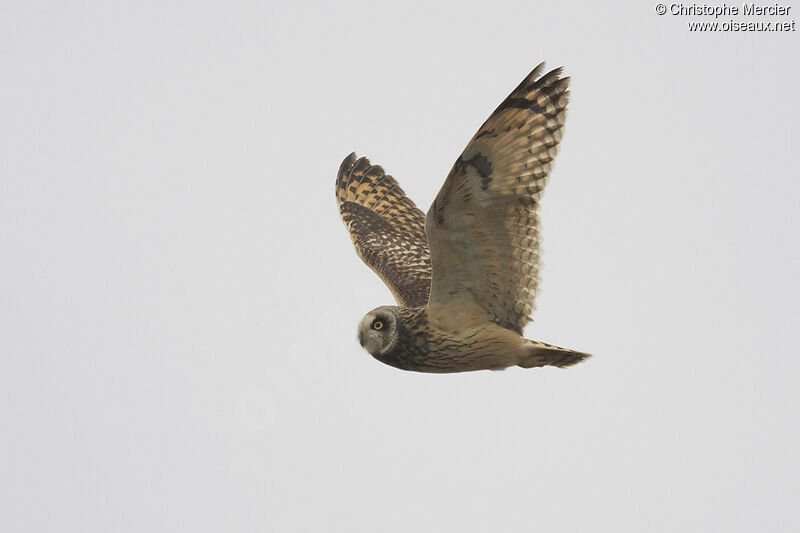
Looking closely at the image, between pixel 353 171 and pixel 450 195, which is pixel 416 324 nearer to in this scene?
pixel 450 195

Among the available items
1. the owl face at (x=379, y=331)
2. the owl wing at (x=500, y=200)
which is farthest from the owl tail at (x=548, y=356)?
the owl face at (x=379, y=331)

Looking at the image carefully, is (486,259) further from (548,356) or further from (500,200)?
(548,356)

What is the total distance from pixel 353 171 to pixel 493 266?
13.9 ft

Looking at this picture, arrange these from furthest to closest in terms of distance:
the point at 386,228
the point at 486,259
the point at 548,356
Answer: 1. the point at 386,228
2. the point at 548,356
3. the point at 486,259

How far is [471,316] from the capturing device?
10.1m

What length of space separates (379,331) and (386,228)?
297 centimetres

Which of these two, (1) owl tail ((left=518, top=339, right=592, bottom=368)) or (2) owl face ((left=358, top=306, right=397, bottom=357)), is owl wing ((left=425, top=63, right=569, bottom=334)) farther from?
(1) owl tail ((left=518, top=339, right=592, bottom=368))

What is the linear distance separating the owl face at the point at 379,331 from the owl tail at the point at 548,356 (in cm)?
117

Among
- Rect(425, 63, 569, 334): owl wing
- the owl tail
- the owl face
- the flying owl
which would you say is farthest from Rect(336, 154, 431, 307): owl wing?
Rect(425, 63, 569, 334): owl wing

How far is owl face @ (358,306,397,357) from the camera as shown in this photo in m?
10.1

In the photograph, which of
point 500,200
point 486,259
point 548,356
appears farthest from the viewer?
point 548,356

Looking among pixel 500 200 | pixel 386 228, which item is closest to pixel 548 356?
pixel 500 200

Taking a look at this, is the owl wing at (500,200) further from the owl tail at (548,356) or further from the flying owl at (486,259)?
the owl tail at (548,356)

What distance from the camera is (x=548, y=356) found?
10328mm
